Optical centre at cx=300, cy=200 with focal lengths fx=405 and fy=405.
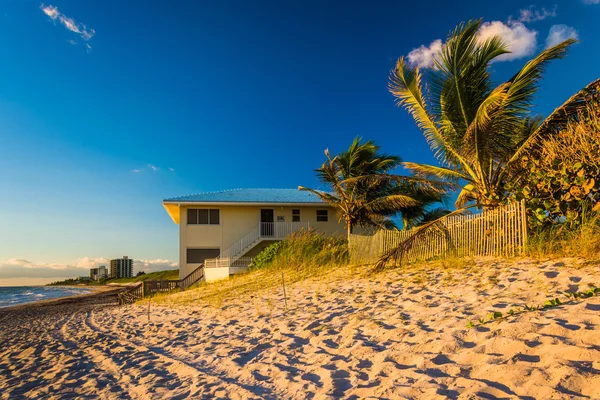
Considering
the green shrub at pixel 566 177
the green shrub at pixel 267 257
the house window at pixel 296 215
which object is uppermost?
the house window at pixel 296 215

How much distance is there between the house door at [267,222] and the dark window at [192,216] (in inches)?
166

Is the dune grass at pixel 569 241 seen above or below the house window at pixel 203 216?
below

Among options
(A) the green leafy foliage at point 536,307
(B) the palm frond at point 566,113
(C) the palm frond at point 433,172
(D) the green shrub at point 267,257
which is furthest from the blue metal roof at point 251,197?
(A) the green leafy foliage at point 536,307

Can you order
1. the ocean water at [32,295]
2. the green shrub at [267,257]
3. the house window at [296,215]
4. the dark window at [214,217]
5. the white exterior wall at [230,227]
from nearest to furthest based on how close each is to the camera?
the green shrub at [267,257] → the white exterior wall at [230,227] → the dark window at [214,217] → the house window at [296,215] → the ocean water at [32,295]

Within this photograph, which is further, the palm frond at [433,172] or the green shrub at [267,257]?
the green shrub at [267,257]

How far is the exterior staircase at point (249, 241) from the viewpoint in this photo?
22.6 m

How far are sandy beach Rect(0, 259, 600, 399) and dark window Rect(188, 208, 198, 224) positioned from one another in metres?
15.8

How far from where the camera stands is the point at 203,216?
1032 inches

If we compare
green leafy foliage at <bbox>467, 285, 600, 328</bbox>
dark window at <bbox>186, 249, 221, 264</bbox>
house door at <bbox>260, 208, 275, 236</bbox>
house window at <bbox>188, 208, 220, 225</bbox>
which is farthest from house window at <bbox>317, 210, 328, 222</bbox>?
green leafy foliage at <bbox>467, 285, 600, 328</bbox>

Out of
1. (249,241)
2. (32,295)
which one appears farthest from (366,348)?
(32,295)

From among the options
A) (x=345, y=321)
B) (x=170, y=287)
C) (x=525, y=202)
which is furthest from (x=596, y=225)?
(x=170, y=287)

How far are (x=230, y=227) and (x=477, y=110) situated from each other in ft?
60.0

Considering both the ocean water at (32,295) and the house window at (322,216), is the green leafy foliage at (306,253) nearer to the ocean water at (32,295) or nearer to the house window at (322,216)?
the house window at (322,216)

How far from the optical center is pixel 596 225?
825cm
